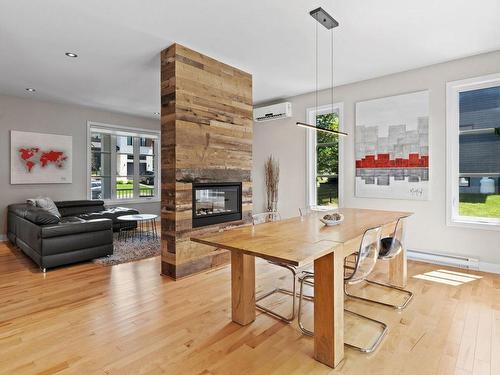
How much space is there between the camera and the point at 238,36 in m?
3.21

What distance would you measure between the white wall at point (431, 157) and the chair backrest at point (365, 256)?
2.38m

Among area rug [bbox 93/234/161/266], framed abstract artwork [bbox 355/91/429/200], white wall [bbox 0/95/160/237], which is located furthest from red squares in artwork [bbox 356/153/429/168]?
white wall [bbox 0/95/160/237]

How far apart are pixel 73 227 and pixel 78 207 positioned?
232cm

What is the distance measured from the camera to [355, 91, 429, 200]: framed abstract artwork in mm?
4148

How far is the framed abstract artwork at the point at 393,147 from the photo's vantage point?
415 cm

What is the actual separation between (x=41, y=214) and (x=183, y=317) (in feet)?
8.26

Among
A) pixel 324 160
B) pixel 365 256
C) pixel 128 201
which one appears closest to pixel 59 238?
pixel 365 256

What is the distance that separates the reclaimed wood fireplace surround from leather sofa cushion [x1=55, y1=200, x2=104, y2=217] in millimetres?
3232

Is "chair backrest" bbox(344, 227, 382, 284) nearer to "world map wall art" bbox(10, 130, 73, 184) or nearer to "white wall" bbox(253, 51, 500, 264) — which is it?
"white wall" bbox(253, 51, 500, 264)

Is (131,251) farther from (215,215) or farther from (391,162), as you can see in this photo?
(391,162)

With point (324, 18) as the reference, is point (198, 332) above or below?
below

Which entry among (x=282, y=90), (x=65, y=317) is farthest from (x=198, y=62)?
(x=65, y=317)

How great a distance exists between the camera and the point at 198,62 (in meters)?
3.56

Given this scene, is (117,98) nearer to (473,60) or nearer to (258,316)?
(258,316)
